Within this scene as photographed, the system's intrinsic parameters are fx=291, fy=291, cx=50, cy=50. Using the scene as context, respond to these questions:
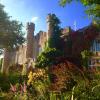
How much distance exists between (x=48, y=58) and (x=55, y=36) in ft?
20.9

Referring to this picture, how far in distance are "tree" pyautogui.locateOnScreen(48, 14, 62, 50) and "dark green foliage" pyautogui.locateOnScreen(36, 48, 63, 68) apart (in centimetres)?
281

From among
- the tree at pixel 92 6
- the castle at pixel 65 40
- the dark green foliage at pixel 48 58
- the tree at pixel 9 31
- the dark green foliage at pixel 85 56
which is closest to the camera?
the tree at pixel 92 6

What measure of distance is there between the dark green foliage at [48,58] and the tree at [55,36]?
281 cm

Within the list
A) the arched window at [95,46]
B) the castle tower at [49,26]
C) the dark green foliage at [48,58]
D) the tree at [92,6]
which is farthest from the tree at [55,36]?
the tree at [92,6]

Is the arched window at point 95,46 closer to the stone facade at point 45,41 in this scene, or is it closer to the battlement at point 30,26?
the stone facade at point 45,41

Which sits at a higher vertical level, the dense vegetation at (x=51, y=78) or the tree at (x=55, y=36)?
the tree at (x=55, y=36)

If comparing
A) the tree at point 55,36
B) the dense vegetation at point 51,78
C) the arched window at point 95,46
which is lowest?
the dense vegetation at point 51,78

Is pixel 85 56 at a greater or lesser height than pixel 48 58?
greater

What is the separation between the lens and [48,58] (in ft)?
128

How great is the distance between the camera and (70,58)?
39.7 m

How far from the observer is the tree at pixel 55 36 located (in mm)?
43431

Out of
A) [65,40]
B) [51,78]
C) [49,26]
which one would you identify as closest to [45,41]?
[49,26]

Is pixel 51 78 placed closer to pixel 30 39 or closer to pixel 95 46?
pixel 95 46

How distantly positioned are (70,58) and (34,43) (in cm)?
1455
